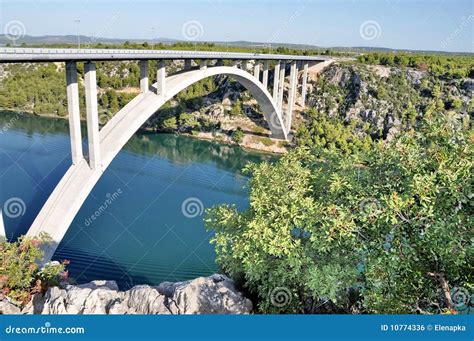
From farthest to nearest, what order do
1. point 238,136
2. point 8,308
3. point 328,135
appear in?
point 238,136, point 328,135, point 8,308

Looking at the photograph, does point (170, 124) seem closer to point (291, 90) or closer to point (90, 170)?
point (291, 90)

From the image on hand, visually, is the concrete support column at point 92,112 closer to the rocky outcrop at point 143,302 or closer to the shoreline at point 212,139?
the rocky outcrop at point 143,302

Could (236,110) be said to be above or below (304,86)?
below

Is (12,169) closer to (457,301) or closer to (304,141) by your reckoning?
(304,141)

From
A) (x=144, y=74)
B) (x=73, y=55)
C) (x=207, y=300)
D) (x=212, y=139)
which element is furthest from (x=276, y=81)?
(x=207, y=300)

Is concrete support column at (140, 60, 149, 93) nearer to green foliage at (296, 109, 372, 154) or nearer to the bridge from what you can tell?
the bridge

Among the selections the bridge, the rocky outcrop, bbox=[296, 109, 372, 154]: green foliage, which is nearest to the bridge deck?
the bridge
